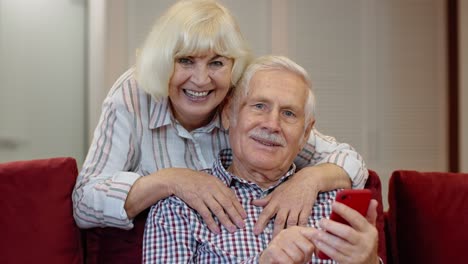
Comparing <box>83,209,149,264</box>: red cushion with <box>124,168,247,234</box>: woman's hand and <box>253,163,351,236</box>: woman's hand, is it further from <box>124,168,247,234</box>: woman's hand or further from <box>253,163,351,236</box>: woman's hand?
<box>253,163,351,236</box>: woman's hand

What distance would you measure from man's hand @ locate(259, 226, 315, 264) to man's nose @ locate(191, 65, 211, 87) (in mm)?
481

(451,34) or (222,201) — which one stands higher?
(451,34)

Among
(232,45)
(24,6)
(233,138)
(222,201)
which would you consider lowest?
(222,201)

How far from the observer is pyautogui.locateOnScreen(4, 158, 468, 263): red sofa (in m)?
1.35

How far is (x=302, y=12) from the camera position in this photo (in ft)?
10.8

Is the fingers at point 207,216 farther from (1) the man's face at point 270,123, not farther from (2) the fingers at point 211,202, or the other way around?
(1) the man's face at point 270,123

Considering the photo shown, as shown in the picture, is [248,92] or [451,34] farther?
[451,34]

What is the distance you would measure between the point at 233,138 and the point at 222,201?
177 mm

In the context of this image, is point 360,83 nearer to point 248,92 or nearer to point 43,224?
point 248,92

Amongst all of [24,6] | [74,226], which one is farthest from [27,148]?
[74,226]

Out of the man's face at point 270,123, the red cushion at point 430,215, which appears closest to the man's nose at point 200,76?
the man's face at point 270,123

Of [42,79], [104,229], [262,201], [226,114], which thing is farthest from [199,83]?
[42,79]

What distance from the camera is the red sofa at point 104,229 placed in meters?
1.35

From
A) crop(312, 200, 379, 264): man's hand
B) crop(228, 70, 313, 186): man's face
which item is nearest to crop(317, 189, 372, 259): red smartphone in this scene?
crop(312, 200, 379, 264): man's hand
